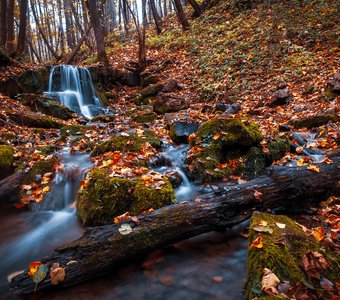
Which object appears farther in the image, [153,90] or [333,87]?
[153,90]

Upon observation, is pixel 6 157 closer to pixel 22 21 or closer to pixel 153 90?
pixel 153 90

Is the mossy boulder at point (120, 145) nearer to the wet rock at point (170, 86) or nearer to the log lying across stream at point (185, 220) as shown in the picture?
A: the log lying across stream at point (185, 220)

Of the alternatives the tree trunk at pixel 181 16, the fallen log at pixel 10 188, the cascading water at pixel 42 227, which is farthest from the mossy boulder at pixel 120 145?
the tree trunk at pixel 181 16

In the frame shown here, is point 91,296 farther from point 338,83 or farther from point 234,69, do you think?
point 234,69

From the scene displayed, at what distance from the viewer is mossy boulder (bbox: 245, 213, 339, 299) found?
2.29 m

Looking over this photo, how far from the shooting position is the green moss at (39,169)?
16.9 feet

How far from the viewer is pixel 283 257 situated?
240 centimetres

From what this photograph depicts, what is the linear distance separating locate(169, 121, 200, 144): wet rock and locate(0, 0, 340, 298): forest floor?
0.37 metres

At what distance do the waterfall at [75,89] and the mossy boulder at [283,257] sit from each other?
11.3m

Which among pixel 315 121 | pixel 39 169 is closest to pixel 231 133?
pixel 315 121

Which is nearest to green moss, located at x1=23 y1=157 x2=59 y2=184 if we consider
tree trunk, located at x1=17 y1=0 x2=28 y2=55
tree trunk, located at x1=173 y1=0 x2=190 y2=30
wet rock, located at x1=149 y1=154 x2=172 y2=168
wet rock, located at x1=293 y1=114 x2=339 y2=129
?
wet rock, located at x1=149 y1=154 x2=172 y2=168

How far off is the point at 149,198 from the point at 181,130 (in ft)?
11.9

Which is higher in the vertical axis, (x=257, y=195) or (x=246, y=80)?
(x=246, y=80)

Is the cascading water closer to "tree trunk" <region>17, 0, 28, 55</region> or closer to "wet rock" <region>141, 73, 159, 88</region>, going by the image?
"wet rock" <region>141, 73, 159, 88</region>
